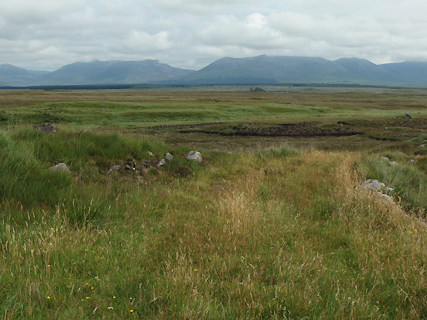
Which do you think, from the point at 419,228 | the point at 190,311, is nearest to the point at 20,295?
the point at 190,311

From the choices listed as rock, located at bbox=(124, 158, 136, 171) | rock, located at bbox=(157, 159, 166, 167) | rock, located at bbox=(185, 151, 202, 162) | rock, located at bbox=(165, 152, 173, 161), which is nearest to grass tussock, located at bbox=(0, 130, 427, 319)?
rock, located at bbox=(124, 158, 136, 171)

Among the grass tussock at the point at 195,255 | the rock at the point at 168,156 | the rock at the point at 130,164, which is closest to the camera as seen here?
the grass tussock at the point at 195,255

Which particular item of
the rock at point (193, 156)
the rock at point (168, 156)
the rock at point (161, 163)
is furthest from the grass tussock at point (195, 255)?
the rock at point (193, 156)

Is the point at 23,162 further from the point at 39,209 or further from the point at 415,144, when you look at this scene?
the point at 415,144

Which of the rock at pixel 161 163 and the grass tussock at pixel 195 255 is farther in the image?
the rock at pixel 161 163

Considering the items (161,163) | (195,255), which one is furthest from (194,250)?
(161,163)

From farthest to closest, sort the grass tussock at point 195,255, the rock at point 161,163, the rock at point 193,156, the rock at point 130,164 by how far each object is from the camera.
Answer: the rock at point 193,156
the rock at point 161,163
the rock at point 130,164
the grass tussock at point 195,255

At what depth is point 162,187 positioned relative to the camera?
765cm

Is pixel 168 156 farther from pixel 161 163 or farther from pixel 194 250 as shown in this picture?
pixel 194 250

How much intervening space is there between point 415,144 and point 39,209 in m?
29.1

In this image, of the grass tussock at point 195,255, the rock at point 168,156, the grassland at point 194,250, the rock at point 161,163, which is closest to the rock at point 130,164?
the grassland at point 194,250

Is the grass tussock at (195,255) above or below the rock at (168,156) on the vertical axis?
below

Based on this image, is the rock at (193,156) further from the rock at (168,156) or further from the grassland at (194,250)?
the grassland at (194,250)

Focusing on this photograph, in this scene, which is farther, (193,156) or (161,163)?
(193,156)
